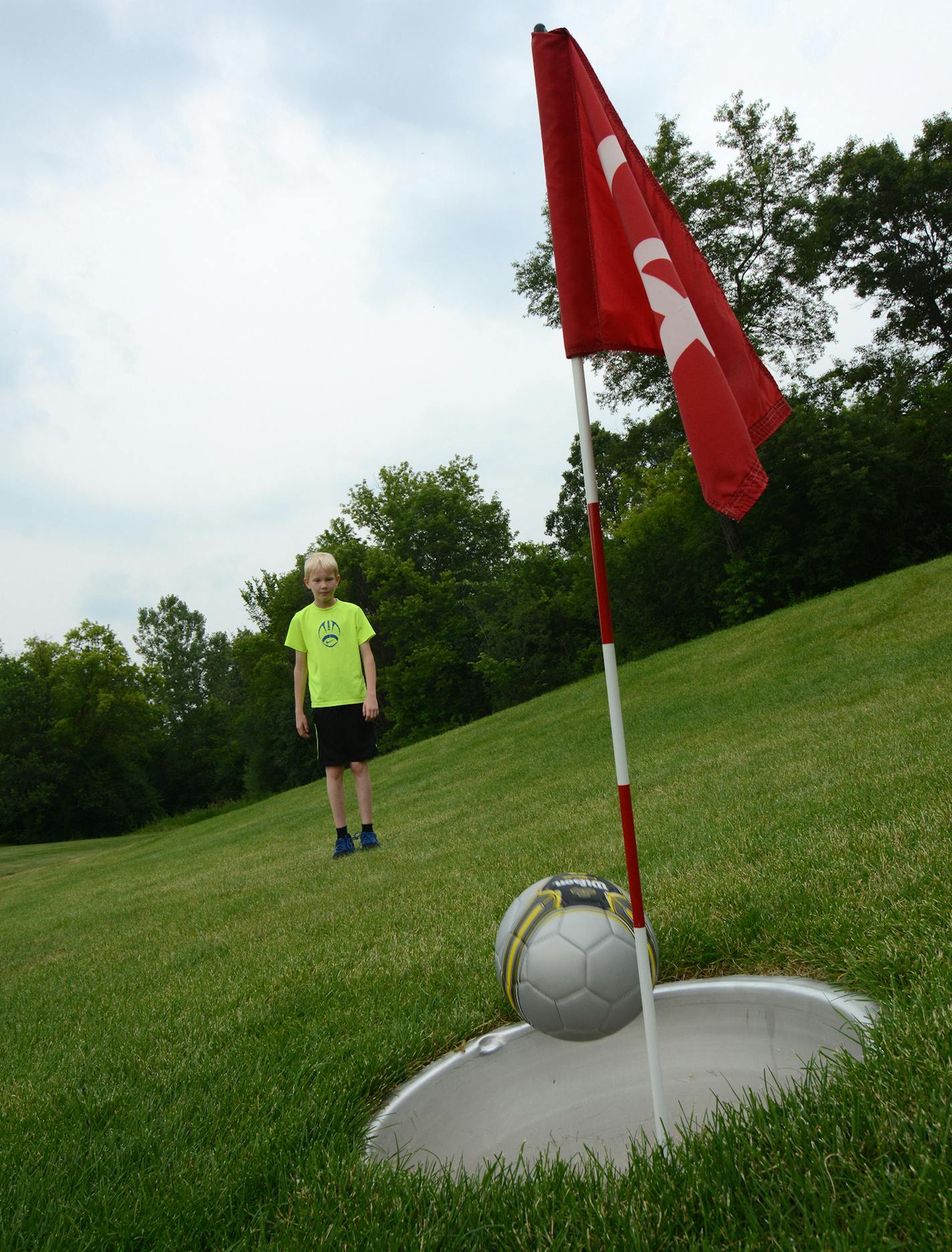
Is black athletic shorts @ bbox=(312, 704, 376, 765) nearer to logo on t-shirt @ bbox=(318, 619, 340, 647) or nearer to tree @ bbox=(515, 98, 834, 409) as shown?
logo on t-shirt @ bbox=(318, 619, 340, 647)

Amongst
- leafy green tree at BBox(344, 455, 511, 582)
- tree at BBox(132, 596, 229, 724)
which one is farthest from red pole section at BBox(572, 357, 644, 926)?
tree at BBox(132, 596, 229, 724)

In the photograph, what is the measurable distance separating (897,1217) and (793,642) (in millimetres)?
14534

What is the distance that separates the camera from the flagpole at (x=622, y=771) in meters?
2.02

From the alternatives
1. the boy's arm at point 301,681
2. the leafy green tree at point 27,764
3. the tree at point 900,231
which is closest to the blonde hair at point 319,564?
the boy's arm at point 301,681

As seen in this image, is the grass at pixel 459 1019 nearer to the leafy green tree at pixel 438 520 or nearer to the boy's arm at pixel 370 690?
the boy's arm at pixel 370 690

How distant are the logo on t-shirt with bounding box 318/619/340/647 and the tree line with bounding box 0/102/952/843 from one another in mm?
19675

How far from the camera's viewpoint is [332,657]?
7051mm

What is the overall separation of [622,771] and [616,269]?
152 centimetres

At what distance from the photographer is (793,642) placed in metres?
15.0

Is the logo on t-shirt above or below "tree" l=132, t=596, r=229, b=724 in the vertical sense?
below

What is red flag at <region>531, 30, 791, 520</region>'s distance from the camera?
7.98 ft

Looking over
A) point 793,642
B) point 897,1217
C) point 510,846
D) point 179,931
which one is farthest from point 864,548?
point 897,1217

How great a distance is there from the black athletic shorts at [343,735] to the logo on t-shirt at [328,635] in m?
0.54

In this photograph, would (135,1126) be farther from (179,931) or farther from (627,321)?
(179,931)
